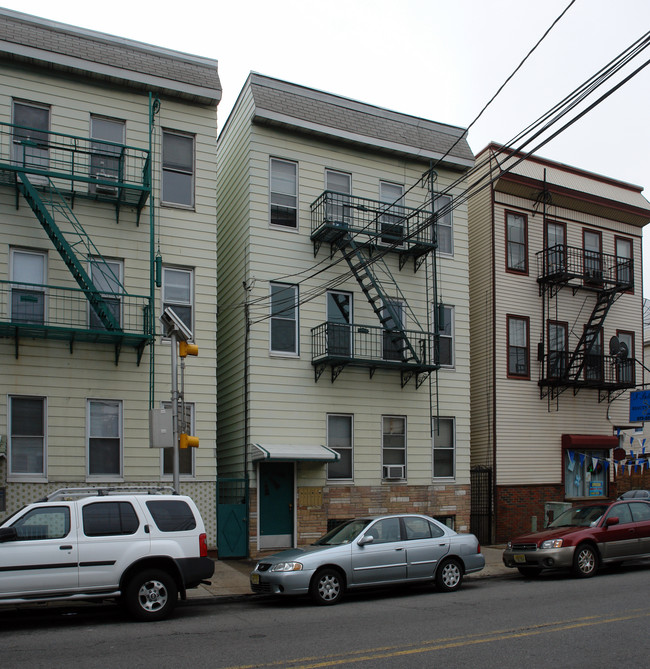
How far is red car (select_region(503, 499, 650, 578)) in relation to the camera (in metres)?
14.7

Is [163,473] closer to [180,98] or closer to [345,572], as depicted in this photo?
[345,572]

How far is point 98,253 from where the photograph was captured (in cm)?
1667

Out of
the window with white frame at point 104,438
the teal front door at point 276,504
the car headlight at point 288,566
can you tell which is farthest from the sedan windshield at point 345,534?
the window with white frame at point 104,438

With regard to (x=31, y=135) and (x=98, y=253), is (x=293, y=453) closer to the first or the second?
(x=98, y=253)

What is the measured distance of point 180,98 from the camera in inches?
711

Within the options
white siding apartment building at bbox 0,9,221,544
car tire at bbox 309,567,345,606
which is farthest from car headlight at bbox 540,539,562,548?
white siding apartment building at bbox 0,9,221,544

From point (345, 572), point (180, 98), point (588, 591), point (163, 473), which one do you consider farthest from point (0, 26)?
point (588, 591)

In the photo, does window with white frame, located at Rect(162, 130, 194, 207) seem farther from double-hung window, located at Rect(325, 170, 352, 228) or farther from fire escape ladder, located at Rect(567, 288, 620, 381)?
fire escape ladder, located at Rect(567, 288, 620, 381)

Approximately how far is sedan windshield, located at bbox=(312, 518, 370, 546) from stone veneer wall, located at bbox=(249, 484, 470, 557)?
15.4 ft

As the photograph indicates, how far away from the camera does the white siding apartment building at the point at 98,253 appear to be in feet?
51.6

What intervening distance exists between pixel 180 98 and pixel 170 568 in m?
11.5

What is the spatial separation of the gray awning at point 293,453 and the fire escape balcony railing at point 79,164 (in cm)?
616

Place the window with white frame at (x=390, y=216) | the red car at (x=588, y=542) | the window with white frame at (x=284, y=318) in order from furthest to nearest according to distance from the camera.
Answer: the window with white frame at (x=390, y=216) < the window with white frame at (x=284, y=318) < the red car at (x=588, y=542)

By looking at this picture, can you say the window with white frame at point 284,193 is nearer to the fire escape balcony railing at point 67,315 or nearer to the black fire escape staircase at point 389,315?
the black fire escape staircase at point 389,315
